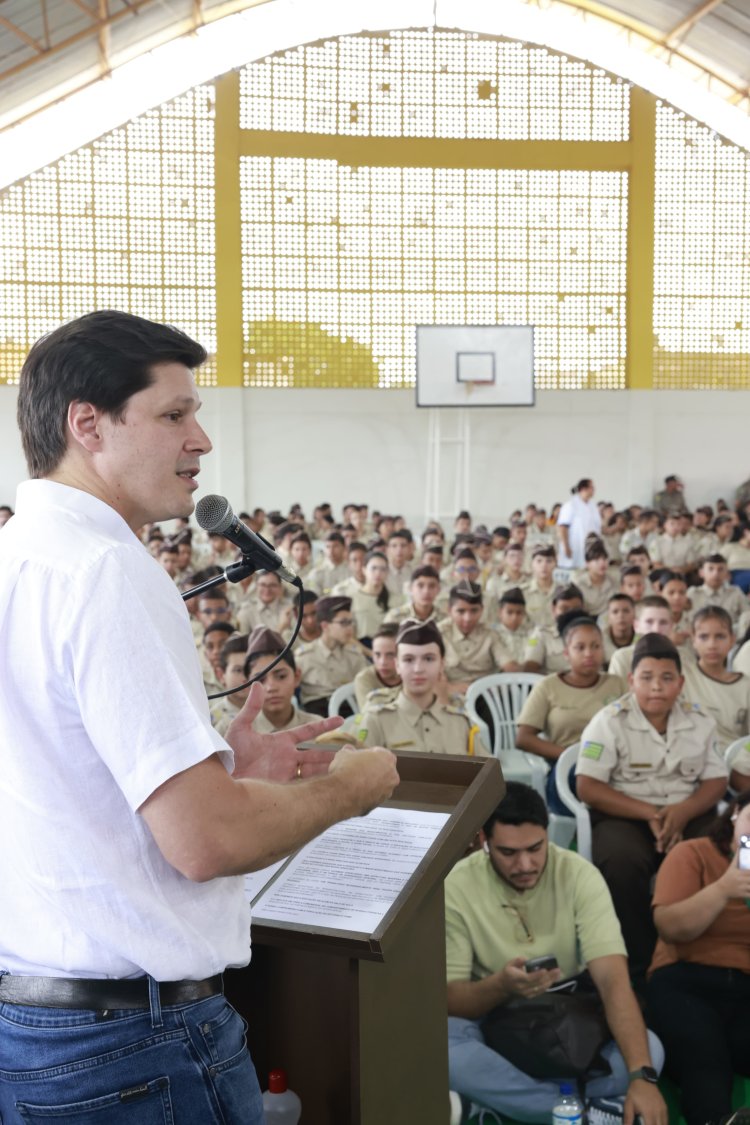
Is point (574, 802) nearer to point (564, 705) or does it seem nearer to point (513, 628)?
point (564, 705)

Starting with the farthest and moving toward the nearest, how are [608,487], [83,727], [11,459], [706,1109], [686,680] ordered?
[608,487] → [11,459] → [686,680] → [706,1109] → [83,727]

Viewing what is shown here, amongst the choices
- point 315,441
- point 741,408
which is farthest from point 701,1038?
point 741,408

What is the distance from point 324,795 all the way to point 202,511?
514 millimetres

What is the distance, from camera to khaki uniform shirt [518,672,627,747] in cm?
473

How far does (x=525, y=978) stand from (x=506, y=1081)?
0.30 m

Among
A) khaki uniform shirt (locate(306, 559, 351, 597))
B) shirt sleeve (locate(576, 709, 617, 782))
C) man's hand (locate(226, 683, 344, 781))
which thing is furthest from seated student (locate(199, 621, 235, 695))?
man's hand (locate(226, 683, 344, 781))

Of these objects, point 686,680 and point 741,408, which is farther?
point 741,408

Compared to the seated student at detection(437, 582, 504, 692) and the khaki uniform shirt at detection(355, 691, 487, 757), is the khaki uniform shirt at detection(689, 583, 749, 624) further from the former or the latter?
the khaki uniform shirt at detection(355, 691, 487, 757)

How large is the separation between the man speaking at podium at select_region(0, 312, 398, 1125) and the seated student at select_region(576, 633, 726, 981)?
2.80 meters

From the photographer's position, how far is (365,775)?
1.18 metres

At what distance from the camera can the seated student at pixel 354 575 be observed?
778 cm

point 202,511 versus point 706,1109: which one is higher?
point 202,511

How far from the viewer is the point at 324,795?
1121 millimetres

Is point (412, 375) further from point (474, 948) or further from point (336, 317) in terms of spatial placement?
point (474, 948)
